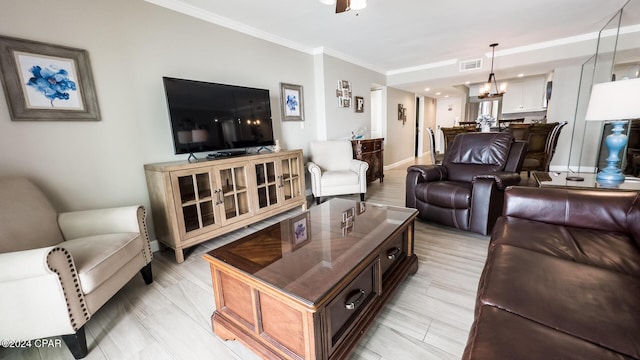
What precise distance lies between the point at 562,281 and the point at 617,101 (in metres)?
1.51

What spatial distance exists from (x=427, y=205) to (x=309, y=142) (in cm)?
204

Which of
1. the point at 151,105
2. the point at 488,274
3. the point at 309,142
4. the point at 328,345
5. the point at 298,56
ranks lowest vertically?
the point at 328,345

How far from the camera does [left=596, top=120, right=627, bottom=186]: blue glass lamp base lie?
1.82 metres

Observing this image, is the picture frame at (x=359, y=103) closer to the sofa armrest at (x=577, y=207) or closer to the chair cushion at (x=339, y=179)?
the chair cushion at (x=339, y=179)

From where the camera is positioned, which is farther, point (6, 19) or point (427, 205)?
point (427, 205)

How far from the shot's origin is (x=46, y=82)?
1790 mm

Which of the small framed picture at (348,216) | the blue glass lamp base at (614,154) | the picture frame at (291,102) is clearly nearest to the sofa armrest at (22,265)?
the small framed picture at (348,216)

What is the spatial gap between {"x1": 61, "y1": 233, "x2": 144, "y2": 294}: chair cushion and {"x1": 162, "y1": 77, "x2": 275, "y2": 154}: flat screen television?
89cm

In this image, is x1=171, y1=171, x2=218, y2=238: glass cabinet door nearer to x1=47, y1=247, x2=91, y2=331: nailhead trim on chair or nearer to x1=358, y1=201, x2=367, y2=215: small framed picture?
x1=47, y1=247, x2=91, y2=331: nailhead trim on chair

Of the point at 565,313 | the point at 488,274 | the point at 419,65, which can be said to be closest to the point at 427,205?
the point at 488,274

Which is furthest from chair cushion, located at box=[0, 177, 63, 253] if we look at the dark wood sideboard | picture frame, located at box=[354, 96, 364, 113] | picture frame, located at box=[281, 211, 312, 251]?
A: picture frame, located at box=[354, 96, 364, 113]

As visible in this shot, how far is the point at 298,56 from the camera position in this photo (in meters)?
3.73

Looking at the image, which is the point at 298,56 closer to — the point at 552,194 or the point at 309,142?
the point at 309,142

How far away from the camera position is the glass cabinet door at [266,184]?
276 cm
